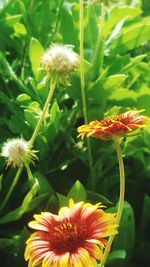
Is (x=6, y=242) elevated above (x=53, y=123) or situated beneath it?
situated beneath

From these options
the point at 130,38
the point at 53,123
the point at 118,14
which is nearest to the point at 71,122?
the point at 53,123

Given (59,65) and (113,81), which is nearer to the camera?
(59,65)

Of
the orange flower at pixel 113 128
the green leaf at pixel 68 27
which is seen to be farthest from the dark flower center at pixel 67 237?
the green leaf at pixel 68 27

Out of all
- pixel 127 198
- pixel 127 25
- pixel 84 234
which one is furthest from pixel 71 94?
pixel 84 234

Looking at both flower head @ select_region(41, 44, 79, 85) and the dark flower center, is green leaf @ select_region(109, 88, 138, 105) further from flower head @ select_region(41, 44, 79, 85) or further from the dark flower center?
the dark flower center

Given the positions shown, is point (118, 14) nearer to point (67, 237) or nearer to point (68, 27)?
point (68, 27)

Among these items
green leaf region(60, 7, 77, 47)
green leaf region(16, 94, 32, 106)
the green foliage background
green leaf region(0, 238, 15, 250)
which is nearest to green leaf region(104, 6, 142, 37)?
the green foliage background

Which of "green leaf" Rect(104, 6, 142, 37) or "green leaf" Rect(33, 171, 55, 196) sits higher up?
"green leaf" Rect(104, 6, 142, 37)

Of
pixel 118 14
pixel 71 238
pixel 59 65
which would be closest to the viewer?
pixel 71 238
